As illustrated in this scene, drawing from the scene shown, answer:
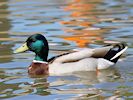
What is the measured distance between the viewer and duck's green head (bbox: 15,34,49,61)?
1266 cm

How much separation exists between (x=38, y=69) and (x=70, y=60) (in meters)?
0.69

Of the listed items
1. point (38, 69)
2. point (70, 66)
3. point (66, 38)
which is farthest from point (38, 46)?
point (66, 38)

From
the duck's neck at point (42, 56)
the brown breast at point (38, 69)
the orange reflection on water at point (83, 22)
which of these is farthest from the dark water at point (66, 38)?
the duck's neck at point (42, 56)

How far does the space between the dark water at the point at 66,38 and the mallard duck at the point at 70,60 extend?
190mm

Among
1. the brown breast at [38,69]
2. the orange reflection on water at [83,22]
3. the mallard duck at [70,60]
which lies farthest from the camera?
the orange reflection on water at [83,22]

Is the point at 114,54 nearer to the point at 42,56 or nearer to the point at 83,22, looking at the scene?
the point at 42,56

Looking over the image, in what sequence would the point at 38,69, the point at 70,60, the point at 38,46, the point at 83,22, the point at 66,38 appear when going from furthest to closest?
1. the point at 83,22
2. the point at 66,38
3. the point at 38,46
4. the point at 38,69
5. the point at 70,60

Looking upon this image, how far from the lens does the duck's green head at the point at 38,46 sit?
12.7 m

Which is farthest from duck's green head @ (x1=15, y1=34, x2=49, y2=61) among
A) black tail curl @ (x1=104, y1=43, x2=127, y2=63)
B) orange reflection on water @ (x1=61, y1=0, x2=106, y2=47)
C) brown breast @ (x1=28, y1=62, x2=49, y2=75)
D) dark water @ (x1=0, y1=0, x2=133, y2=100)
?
orange reflection on water @ (x1=61, y1=0, x2=106, y2=47)

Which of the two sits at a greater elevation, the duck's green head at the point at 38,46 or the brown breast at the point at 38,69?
the duck's green head at the point at 38,46

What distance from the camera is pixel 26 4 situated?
77.6 ft

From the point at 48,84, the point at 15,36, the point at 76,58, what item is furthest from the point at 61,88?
A: the point at 15,36

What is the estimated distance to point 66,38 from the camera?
52.5ft

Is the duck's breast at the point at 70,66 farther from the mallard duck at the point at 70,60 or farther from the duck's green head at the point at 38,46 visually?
the duck's green head at the point at 38,46
